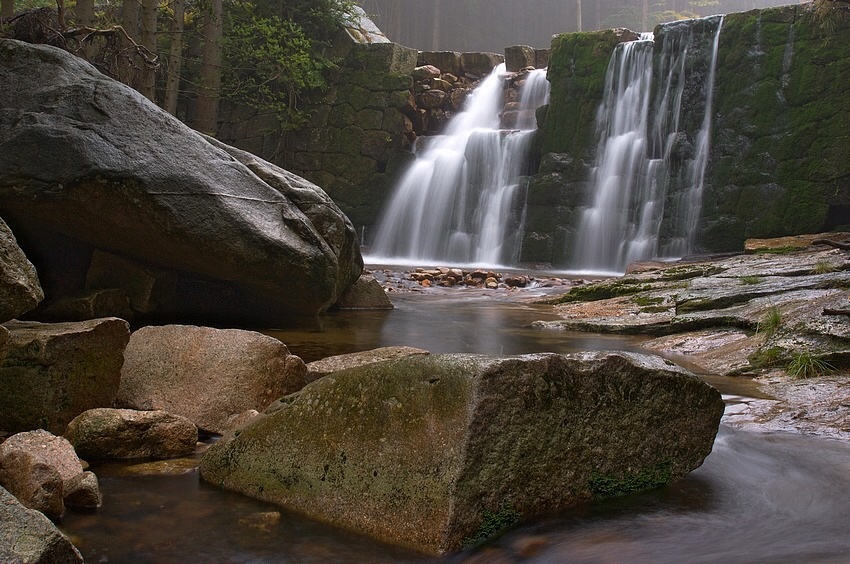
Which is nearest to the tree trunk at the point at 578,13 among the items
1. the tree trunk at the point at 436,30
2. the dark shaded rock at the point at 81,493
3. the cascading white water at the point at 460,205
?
the tree trunk at the point at 436,30

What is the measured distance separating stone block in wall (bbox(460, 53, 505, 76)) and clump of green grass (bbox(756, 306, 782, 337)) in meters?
18.3

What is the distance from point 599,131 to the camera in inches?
733

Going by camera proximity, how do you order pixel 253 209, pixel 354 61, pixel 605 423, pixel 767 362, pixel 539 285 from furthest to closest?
pixel 354 61 < pixel 539 285 < pixel 253 209 < pixel 767 362 < pixel 605 423

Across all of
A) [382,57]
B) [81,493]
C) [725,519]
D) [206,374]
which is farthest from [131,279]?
[382,57]

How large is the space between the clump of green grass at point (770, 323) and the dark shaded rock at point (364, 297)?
4.88 m

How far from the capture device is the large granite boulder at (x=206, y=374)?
4.35 metres

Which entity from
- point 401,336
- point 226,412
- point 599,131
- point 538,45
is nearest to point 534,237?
point 599,131

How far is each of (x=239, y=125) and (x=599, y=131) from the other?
10.1m

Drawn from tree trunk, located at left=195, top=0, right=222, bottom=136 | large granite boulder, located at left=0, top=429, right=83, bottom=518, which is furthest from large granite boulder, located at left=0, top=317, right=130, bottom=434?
tree trunk, located at left=195, top=0, right=222, bottom=136

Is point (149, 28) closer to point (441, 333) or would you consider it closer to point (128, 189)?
point (128, 189)

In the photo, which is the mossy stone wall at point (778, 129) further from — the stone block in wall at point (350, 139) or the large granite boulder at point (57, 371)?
the large granite boulder at point (57, 371)

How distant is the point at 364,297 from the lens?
10.1 meters

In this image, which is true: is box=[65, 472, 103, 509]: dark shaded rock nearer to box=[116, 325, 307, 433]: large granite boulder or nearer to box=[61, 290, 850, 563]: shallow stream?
box=[61, 290, 850, 563]: shallow stream

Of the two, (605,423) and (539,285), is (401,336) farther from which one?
(539,285)
